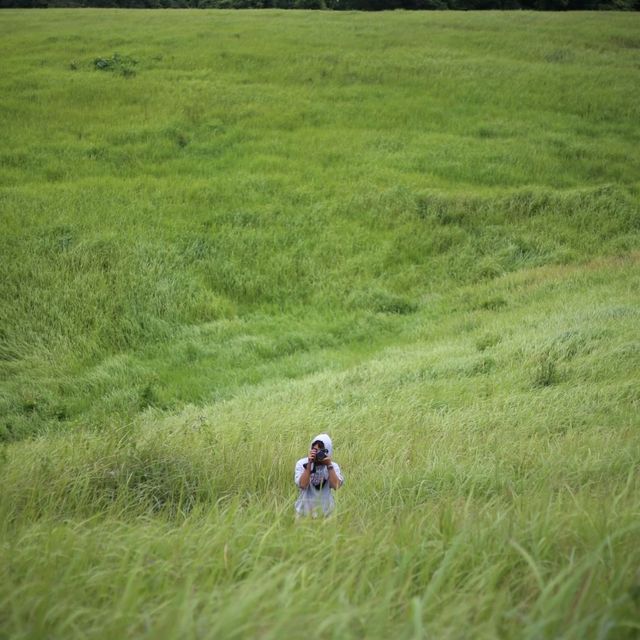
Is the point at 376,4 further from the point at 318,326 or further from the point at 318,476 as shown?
the point at 318,476

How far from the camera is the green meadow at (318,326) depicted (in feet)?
7.55

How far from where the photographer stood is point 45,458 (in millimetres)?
4844

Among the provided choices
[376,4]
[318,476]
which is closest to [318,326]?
[318,476]

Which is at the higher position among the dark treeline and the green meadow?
the dark treeline

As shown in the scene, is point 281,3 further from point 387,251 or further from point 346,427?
point 346,427

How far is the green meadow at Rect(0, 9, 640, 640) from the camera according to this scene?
7.55 feet

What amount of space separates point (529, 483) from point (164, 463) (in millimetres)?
2548

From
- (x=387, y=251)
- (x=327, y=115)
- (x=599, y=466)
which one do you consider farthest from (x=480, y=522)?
(x=327, y=115)

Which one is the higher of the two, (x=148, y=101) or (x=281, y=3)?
(x=281, y=3)

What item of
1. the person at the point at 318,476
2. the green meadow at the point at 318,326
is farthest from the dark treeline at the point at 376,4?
the person at the point at 318,476

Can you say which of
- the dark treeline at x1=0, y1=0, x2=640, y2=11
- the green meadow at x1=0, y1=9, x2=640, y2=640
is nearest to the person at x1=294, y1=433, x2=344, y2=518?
the green meadow at x1=0, y1=9, x2=640, y2=640

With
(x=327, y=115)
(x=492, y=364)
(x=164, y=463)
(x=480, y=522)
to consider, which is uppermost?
(x=327, y=115)

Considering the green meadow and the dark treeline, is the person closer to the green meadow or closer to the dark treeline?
the green meadow

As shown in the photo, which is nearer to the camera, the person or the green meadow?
the green meadow
